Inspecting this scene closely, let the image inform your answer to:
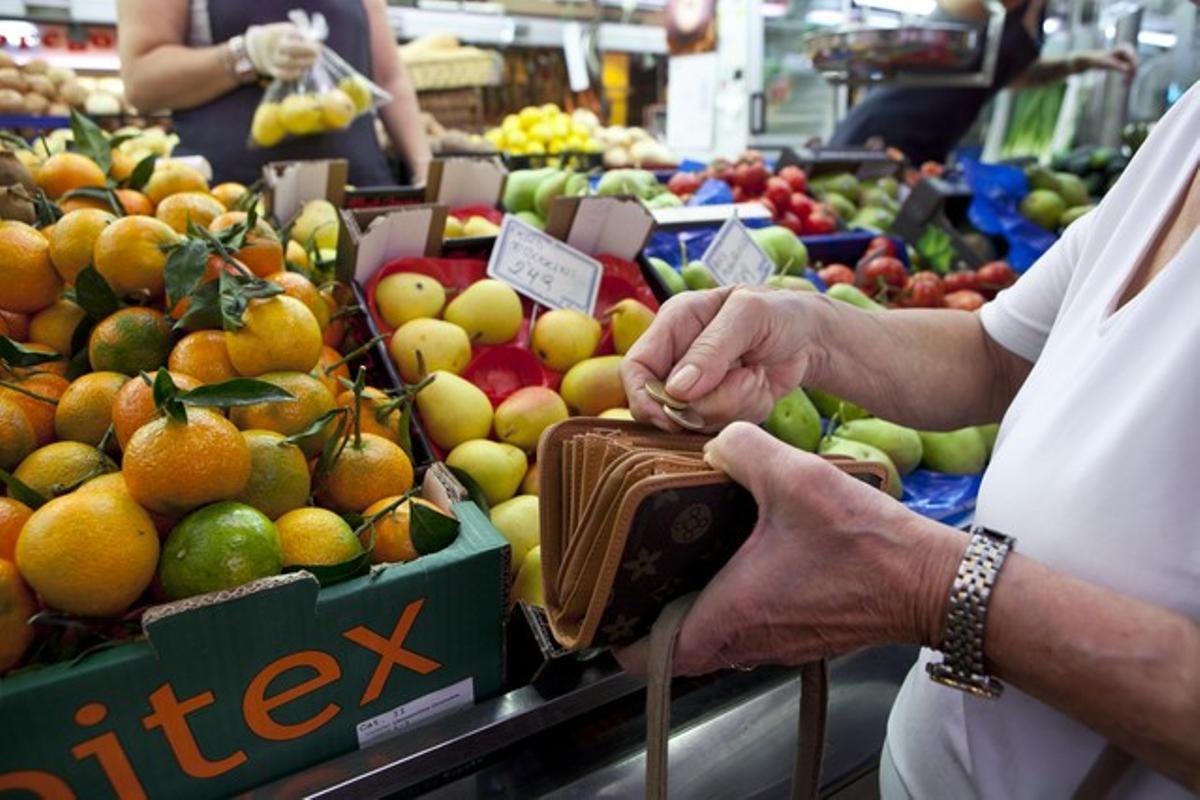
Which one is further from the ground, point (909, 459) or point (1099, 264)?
point (1099, 264)

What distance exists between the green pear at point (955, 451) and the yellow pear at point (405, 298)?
968 millimetres

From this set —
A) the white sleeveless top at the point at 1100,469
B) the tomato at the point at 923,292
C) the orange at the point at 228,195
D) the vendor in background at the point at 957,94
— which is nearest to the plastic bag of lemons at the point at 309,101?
the orange at the point at 228,195

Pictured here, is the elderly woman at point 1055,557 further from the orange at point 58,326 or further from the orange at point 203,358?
the orange at point 58,326

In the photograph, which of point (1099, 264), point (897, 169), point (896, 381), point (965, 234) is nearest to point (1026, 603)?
point (1099, 264)

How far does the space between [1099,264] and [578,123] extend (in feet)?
14.8

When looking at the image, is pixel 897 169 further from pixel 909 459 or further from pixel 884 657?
pixel 884 657

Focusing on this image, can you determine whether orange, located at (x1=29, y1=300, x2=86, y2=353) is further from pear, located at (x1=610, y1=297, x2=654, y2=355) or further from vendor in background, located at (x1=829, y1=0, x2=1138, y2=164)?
vendor in background, located at (x1=829, y1=0, x2=1138, y2=164)

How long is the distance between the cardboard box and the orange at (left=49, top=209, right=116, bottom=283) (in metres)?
0.62

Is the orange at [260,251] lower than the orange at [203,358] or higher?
higher

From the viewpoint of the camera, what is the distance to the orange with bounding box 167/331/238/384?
0.96 metres

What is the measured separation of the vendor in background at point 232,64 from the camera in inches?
84.7

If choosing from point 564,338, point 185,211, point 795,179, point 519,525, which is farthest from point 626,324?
point 795,179

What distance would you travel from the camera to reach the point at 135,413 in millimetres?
828

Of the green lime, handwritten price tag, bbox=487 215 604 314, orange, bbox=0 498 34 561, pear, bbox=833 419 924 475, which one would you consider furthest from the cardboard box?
pear, bbox=833 419 924 475
